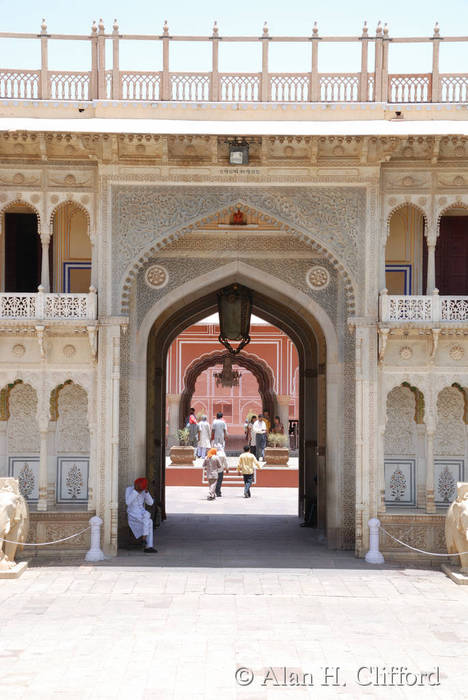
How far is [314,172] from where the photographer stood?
1299 centimetres

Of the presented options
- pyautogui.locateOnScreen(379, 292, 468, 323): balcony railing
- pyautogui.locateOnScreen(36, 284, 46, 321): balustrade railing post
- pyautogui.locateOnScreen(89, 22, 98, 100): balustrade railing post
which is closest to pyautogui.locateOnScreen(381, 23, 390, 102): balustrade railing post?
pyautogui.locateOnScreen(379, 292, 468, 323): balcony railing

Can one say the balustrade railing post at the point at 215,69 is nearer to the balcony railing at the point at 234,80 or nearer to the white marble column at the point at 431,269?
the balcony railing at the point at 234,80

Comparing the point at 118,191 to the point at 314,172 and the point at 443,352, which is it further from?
the point at 443,352

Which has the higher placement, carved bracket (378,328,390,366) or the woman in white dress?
carved bracket (378,328,390,366)

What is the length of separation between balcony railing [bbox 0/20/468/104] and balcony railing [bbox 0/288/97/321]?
2.83 meters

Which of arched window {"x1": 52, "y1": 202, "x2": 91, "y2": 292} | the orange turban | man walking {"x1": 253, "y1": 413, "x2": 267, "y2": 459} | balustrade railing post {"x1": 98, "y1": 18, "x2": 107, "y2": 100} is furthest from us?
man walking {"x1": 253, "y1": 413, "x2": 267, "y2": 459}

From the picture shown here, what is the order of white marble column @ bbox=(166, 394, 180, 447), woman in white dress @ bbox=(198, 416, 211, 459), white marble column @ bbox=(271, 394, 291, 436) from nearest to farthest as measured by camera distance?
woman in white dress @ bbox=(198, 416, 211, 459), white marble column @ bbox=(166, 394, 180, 447), white marble column @ bbox=(271, 394, 291, 436)

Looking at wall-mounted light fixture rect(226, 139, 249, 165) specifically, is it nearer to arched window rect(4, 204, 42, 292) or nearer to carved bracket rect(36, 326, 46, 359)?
arched window rect(4, 204, 42, 292)

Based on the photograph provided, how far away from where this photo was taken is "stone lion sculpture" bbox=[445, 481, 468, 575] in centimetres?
1152

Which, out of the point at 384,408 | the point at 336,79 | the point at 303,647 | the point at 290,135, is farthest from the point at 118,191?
the point at 303,647

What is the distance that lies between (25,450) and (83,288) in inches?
99.5

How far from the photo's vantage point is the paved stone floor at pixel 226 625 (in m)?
7.25

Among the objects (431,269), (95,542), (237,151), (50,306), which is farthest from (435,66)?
(95,542)

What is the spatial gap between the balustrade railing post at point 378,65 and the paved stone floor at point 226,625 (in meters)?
6.52
